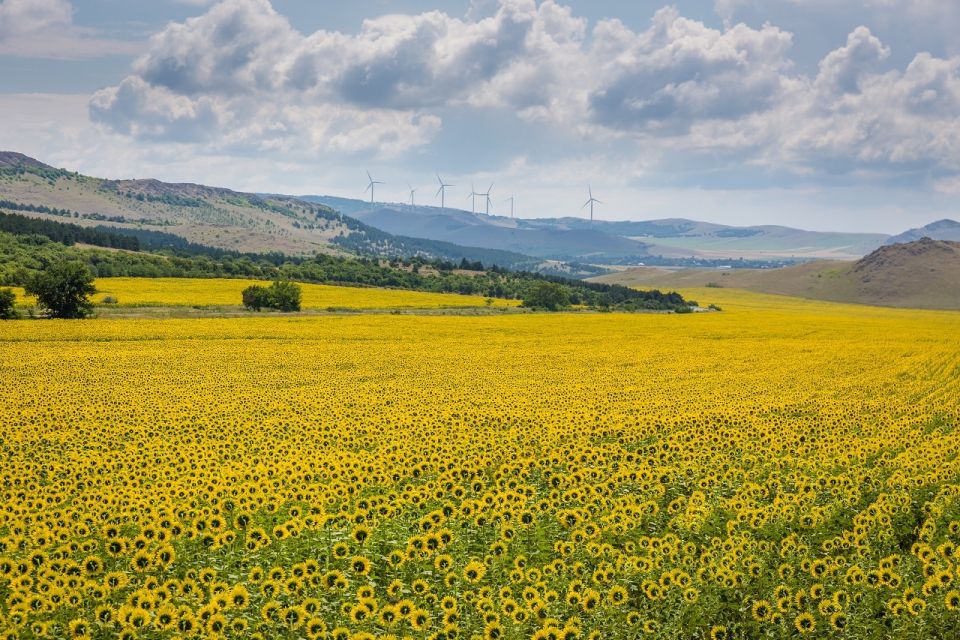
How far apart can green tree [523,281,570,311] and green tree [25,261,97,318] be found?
68874mm

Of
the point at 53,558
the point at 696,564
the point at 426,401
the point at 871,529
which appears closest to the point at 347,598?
the point at 53,558

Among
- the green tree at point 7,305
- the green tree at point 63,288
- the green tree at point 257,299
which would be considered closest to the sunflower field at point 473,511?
the green tree at point 7,305

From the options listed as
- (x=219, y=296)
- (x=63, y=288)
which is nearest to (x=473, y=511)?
(x=63, y=288)

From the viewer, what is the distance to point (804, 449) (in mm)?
23047

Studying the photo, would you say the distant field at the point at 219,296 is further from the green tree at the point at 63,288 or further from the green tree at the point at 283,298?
the green tree at the point at 63,288

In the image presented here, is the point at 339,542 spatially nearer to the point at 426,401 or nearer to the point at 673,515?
the point at 673,515

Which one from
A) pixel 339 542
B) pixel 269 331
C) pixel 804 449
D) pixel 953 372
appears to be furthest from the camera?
pixel 269 331

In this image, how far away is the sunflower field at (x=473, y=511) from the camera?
11.5 m

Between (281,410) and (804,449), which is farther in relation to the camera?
(281,410)

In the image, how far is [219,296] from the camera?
109500mm

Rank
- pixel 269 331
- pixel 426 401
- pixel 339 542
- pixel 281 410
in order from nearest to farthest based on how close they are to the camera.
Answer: pixel 339 542, pixel 281 410, pixel 426 401, pixel 269 331

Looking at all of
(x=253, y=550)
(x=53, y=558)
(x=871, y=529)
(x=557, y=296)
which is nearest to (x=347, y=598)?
(x=253, y=550)

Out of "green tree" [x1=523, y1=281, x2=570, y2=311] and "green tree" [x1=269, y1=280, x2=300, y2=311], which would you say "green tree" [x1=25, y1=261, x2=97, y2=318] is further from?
"green tree" [x1=523, y1=281, x2=570, y2=311]

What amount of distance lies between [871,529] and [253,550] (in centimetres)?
1112
